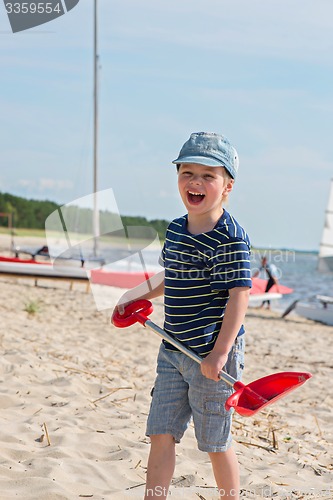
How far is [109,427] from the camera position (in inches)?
152

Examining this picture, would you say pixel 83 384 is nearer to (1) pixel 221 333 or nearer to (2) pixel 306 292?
(1) pixel 221 333

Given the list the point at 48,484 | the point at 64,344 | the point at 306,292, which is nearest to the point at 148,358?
the point at 64,344

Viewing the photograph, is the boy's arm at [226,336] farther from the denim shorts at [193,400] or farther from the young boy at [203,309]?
the denim shorts at [193,400]

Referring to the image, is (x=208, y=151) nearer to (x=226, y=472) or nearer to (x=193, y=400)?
(x=193, y=400)

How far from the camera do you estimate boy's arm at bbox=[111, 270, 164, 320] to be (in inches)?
113

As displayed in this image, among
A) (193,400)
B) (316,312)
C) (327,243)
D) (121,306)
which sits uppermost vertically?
(121,306)

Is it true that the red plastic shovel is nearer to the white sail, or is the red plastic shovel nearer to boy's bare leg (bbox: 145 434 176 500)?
boy's bare leg (bbox: 145 434 176 500)

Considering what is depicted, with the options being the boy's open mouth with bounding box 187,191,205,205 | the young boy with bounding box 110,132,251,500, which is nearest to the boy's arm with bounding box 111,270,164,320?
the young boy with bounding box 110,132,251,500

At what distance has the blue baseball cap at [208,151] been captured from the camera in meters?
2.55

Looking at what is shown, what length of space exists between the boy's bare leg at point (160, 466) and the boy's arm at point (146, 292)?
592 millimetres

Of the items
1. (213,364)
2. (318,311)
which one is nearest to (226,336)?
(213,364)

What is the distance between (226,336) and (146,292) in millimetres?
579

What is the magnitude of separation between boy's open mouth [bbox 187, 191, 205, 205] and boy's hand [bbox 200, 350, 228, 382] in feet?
1.90

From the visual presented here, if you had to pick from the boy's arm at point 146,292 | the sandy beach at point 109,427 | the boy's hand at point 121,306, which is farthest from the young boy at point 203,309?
the sandy beach at point 109,427
